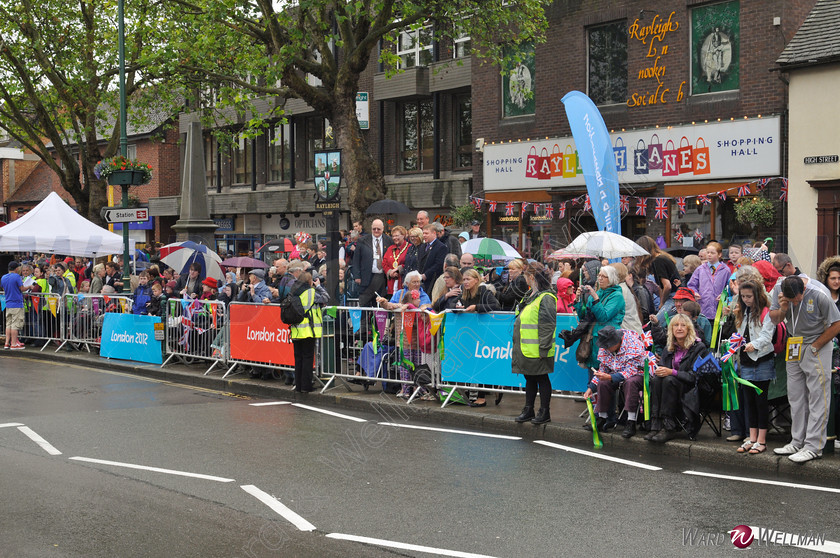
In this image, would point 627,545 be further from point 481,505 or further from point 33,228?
point 33,228

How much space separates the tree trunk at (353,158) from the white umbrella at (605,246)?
28.8 ft

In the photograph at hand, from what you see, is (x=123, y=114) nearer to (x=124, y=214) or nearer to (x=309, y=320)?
(x=124, y=214)

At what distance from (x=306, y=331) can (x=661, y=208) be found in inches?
436

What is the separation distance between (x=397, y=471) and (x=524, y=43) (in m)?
17.9

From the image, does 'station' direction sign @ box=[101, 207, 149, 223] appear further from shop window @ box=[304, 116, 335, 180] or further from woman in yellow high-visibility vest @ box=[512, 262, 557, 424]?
shop window @ box=[304, 116, 335, 180]

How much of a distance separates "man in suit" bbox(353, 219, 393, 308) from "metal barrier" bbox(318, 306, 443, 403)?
115 centimetres

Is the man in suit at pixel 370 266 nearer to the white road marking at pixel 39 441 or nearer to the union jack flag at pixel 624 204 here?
the white road marking at pixel 39 441

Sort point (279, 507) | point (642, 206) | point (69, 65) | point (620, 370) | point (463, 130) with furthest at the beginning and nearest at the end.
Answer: point (463, 130) < point (69, 65) < point (642, 206) < point (620, 370) < point (279, 507)

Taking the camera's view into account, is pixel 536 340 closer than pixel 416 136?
Yes

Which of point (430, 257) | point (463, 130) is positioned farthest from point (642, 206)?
point (430, 257)

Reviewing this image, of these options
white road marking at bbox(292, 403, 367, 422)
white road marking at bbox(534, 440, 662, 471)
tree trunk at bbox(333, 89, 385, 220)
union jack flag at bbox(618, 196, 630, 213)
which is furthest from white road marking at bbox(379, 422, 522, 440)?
union jack flag at bbox(618, 196, 630, 213)

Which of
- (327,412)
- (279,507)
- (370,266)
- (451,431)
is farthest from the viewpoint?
(370,266)

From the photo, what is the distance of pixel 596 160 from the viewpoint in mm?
15516

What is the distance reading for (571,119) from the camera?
1570 cm
